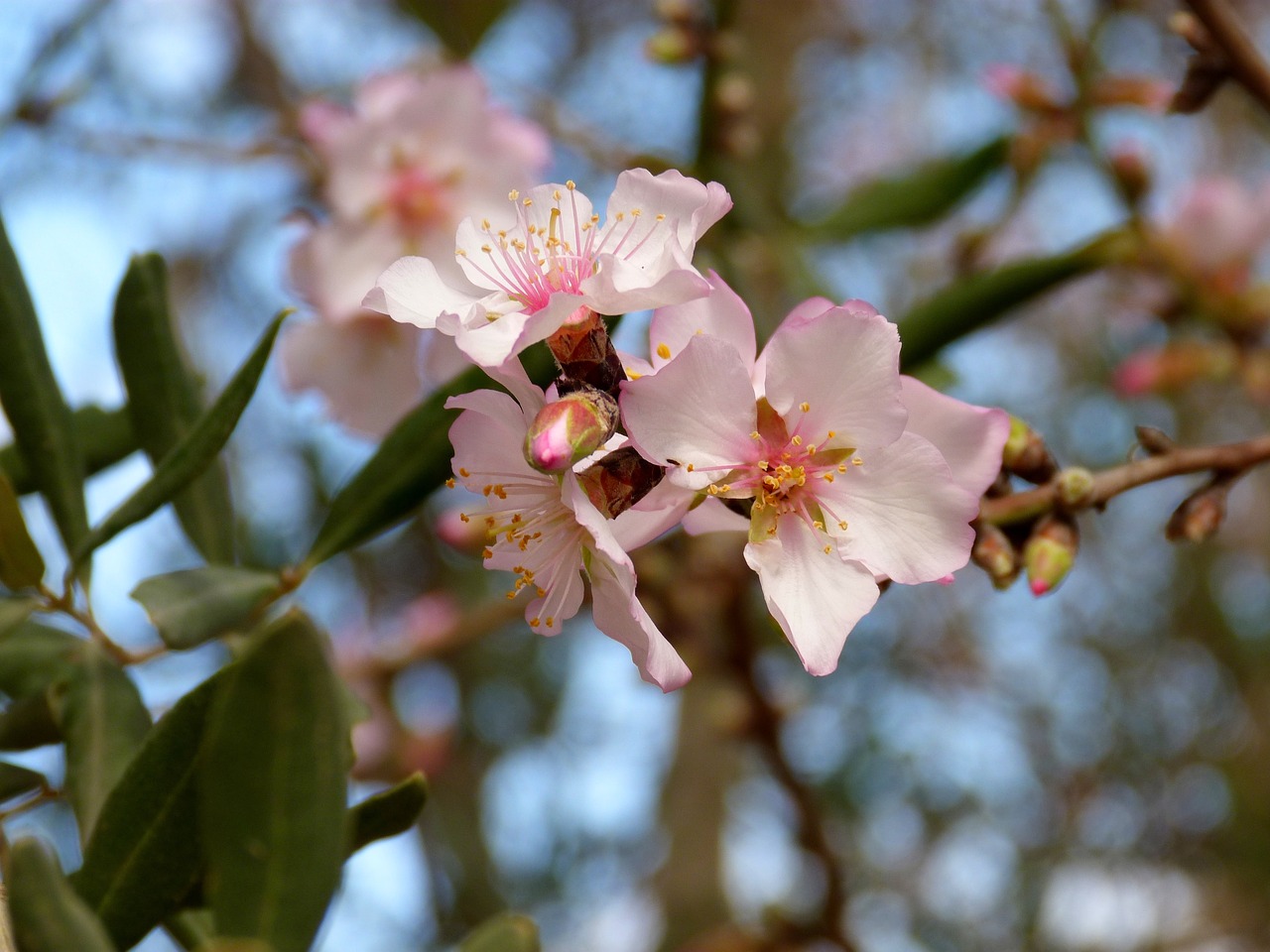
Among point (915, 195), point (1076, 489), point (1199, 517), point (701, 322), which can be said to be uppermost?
point (701, 322)

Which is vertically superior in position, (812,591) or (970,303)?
(812,591)

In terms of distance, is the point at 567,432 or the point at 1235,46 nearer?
the point at 567,432

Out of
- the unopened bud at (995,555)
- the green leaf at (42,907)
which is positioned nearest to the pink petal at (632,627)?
the unopened bud at (995,555)

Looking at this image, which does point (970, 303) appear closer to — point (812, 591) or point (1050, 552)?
point (1050, 552)

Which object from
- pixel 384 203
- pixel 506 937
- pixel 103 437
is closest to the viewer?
pixel 506 937

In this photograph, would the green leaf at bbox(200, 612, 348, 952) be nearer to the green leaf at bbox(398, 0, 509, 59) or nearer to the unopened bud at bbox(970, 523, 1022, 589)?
the unopened bud at bbox(970, 523, 1022, 589)

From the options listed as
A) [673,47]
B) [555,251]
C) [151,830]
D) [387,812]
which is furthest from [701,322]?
[673,47]

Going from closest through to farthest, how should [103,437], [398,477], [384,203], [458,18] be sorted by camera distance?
[398,477], [103,437], [384,203], [458,18]
